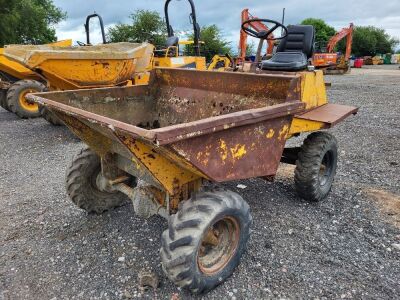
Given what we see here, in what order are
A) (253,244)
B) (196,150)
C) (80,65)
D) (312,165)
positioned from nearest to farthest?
(196,150), (253,244), (312,165), (80,65)

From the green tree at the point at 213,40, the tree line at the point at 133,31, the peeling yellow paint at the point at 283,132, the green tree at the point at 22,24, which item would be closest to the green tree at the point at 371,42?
the tree line at the point at 133,31

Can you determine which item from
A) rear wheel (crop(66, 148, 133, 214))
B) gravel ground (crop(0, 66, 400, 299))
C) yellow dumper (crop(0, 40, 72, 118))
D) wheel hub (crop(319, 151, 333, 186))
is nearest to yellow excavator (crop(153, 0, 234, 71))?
yellow dumper (crop(0, 40, 72, 118))

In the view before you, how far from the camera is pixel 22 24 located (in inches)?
804

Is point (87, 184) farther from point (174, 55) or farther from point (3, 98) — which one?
point (3, 98)

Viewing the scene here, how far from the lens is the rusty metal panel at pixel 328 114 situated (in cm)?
331

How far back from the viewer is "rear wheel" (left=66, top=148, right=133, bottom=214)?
10.6 ft

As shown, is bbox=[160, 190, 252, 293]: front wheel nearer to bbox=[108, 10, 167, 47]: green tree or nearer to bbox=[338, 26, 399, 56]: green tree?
bbox=[108, 10, 167, 47]: green tree

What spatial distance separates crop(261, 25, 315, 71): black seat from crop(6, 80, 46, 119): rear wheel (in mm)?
5108

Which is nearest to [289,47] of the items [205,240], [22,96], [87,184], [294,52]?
[294,52]

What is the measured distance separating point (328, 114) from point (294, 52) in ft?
3.57

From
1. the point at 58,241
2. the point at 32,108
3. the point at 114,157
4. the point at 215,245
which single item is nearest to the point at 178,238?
the point at 215,245

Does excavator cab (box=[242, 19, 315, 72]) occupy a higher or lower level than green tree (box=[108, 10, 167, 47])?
lower

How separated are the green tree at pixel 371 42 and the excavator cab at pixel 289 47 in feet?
160

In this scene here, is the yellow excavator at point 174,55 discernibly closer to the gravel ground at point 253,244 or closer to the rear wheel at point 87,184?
the gravel ground at point 253,244
